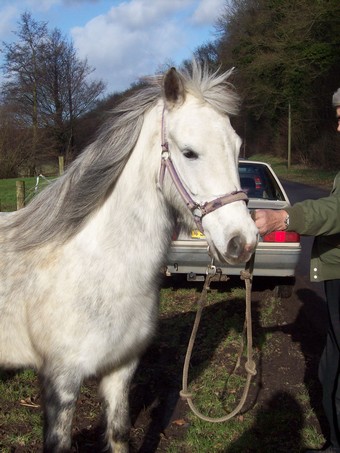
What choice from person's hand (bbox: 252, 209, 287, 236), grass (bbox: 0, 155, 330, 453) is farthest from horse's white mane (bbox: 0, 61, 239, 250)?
grass (bbox: 0, 155, 330, 453)

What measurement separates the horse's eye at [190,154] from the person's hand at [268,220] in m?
0.43

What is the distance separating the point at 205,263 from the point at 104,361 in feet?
11.2

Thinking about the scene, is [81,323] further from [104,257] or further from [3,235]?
[3,235]

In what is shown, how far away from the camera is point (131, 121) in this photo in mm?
2488

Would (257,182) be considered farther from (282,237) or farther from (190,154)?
(190,154)

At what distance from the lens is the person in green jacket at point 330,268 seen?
98.6 inches

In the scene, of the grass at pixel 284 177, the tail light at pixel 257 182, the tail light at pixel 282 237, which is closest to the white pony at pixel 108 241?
the tail light at pixel 282 237

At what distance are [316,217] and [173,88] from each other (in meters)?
1.00

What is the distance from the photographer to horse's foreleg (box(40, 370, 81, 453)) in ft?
8.08

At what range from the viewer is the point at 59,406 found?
8.14 feet

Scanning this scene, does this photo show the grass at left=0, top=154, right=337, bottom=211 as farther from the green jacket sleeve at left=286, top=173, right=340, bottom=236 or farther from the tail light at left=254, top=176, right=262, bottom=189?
the green jacket sleeve at left=286, top=173, right=340, bottom=236

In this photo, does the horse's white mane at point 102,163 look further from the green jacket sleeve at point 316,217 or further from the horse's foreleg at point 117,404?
the horse's foreleg at point 117,404

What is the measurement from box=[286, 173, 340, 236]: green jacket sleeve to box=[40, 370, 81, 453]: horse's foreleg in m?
1.41

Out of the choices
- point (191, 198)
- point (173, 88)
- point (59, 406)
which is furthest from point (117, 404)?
point (173, 88)
